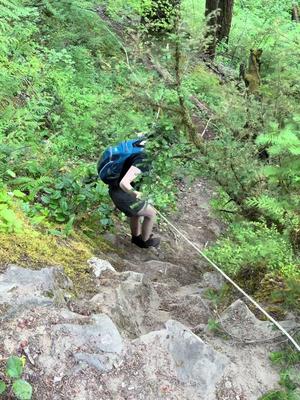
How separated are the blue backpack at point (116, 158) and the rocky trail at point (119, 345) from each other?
158 centimetres

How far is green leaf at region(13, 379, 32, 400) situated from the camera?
259 cm

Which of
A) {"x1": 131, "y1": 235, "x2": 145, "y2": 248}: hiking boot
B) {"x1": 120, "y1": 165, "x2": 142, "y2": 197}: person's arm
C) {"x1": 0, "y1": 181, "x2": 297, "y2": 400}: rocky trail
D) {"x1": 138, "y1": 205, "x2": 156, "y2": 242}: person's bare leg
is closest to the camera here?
{"x1": 0, "y1": 181, "x2": 297, "y2": 400}: rocky trail

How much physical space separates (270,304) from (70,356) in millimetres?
2141

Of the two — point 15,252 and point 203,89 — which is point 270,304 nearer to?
point 15,252

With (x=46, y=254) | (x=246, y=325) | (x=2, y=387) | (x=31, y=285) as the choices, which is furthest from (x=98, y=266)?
(x=2, y=387)

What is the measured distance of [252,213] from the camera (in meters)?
6.01

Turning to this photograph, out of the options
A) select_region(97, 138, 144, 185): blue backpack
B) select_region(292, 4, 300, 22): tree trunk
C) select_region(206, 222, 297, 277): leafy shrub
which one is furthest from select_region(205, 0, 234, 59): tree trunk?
select_region(206, 222, 297, 277): leafy shrub

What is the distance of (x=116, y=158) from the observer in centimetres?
564

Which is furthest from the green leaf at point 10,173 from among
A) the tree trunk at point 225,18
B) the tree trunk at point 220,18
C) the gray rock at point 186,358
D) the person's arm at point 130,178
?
the tree trunk at point 225,18

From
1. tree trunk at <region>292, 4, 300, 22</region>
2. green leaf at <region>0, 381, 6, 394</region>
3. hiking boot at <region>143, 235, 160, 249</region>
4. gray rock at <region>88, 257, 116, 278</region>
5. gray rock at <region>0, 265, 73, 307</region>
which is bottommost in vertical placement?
hiking boot at <region>143, 235, 160, 249</region>

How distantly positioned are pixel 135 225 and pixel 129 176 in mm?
1253

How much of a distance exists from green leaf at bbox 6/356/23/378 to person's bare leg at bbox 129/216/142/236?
3.79 meters

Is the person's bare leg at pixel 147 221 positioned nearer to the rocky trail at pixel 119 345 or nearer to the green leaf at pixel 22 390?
the rocky trail at pixel 119 345

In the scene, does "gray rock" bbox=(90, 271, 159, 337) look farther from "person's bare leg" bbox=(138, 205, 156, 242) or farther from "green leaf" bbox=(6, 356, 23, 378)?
"person's bare leg" bbox=(138, 205, 156, 242)
